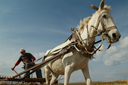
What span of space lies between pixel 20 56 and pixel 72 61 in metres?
3.61

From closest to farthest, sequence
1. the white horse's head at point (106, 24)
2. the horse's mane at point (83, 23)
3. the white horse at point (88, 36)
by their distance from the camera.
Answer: the white horse's head at point (106, 24) < the white horse at point (88, 36) < the horse's mane at point (83, 23)

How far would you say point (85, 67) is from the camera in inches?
158

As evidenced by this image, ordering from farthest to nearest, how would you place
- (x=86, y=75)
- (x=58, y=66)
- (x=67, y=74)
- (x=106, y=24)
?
1. (x=58, y=66)
2. (x=86, y=75)
3. (x=67, y=74)
4. (x=106, y=24)

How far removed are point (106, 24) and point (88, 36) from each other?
69 cm

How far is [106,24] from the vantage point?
314cm

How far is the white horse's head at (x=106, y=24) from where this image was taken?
291 cm

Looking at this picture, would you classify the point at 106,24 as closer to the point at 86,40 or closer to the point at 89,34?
the point at 89,34

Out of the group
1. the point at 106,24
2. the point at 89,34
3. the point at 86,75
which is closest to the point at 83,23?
the point at 89,34

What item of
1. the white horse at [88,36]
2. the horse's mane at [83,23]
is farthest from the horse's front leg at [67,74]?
the horse's mane at [83,23]

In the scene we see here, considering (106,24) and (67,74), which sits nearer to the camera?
(106,24)

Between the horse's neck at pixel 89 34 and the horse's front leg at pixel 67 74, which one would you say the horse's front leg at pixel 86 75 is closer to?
the horse's front leg at pixel 67 74

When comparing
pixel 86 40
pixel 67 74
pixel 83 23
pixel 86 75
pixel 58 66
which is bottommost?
pixel 86 75

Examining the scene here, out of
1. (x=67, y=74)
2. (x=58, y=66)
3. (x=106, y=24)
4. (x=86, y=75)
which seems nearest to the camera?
(x=106, y=24)

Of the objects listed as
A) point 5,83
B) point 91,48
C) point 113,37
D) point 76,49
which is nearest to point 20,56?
point 5,83
